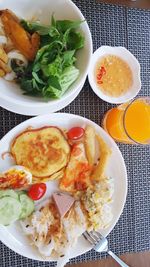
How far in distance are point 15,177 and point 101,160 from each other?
0.87 feet

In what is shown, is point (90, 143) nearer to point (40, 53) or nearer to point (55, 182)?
point (55, 182)

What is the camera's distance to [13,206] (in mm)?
1133

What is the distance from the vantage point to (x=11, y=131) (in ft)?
3.85

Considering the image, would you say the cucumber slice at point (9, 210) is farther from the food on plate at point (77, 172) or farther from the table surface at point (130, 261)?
the table surface at point (130, 261)

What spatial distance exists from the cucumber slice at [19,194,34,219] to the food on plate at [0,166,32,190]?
0.14ft

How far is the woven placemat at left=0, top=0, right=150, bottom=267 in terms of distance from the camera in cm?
130

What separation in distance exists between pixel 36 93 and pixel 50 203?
32 centimetres

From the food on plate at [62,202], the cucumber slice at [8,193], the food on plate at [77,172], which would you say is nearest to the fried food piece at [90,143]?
the food on plate at [77,172]

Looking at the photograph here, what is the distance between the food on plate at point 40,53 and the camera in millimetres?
1085

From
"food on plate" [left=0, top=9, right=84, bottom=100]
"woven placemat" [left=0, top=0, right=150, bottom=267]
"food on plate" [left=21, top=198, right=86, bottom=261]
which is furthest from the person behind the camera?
"woven placemat" [left=0, top=0, right=150, bottom=267]

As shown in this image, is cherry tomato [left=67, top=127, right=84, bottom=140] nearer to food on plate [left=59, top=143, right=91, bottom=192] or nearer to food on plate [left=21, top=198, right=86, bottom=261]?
food on plate [left=59, top=143, right=91, bottom=192]

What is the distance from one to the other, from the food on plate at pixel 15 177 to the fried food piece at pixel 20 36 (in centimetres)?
29

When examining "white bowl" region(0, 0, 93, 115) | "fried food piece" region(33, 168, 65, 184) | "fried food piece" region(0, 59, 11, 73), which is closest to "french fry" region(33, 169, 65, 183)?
"fried food piece" region(33, 168, 65, 184)

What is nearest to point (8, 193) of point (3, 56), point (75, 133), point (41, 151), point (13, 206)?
point (13, 206)
